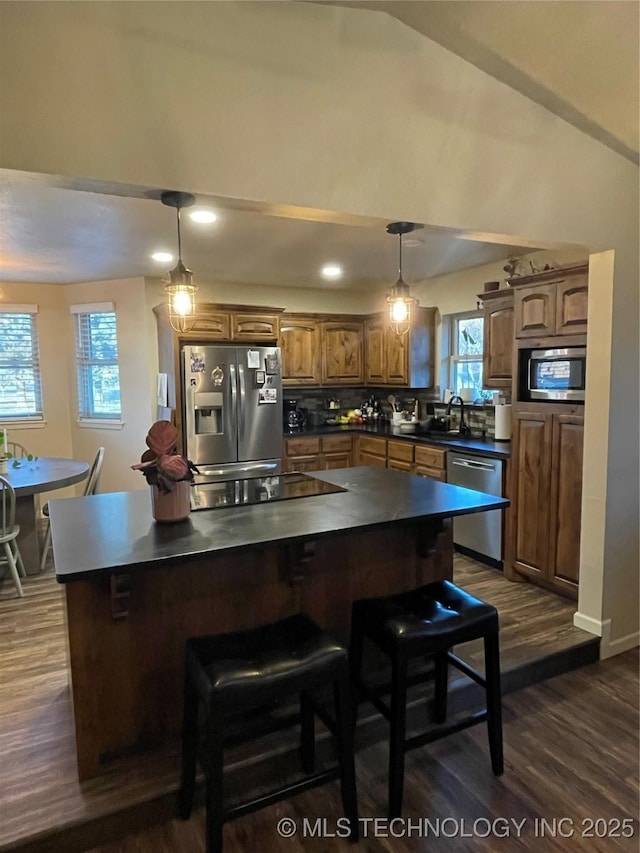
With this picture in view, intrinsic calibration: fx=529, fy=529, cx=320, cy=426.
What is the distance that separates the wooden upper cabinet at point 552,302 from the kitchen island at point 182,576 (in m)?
1.46

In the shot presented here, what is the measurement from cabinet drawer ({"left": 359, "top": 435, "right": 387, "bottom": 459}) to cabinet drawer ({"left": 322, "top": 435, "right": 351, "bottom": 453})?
136mm

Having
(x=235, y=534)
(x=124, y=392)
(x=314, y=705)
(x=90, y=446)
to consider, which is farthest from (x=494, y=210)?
(x=90, y=446)

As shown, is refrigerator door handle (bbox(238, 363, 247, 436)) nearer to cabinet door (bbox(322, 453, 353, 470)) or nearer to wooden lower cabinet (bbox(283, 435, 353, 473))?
wooden lower cabinet (bbox(283, 435, 353, 473))

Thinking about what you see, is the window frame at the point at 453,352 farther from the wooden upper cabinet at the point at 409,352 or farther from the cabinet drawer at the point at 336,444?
the cabinet drawer at the point at 336,444

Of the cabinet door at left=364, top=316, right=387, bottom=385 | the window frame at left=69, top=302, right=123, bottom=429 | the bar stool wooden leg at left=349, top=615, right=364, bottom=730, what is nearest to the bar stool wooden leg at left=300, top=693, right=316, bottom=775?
the bar stool wooden leg at left=349, top=615, right=364, bottom=730

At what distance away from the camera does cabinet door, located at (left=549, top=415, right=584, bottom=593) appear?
Answer: 10.3 ft

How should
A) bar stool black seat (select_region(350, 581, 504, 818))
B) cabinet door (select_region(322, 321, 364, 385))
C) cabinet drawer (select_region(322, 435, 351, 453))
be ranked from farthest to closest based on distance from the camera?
1. cabinet door (select_region(322, 321, 364, 385))
2. cabinet drawer (select_region(322, 435, 351, 453))
3. bar stool black seat (select_region(350, 581, 504, 818))

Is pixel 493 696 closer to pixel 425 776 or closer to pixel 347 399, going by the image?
pixel 425 776

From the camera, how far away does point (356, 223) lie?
6.93ft

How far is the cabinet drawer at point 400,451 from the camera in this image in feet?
15.0

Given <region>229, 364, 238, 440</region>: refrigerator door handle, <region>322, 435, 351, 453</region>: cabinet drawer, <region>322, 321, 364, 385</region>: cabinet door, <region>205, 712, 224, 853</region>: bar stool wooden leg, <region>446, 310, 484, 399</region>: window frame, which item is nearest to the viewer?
<region>205, 712, 224, 853</region>: bar stool wooden leg

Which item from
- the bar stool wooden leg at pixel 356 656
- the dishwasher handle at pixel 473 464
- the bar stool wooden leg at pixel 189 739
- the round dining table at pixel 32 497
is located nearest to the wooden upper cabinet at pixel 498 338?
the dishwasher handle at pixel 473 464

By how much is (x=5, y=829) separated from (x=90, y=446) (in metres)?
4.29

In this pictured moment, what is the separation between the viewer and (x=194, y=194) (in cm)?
176
